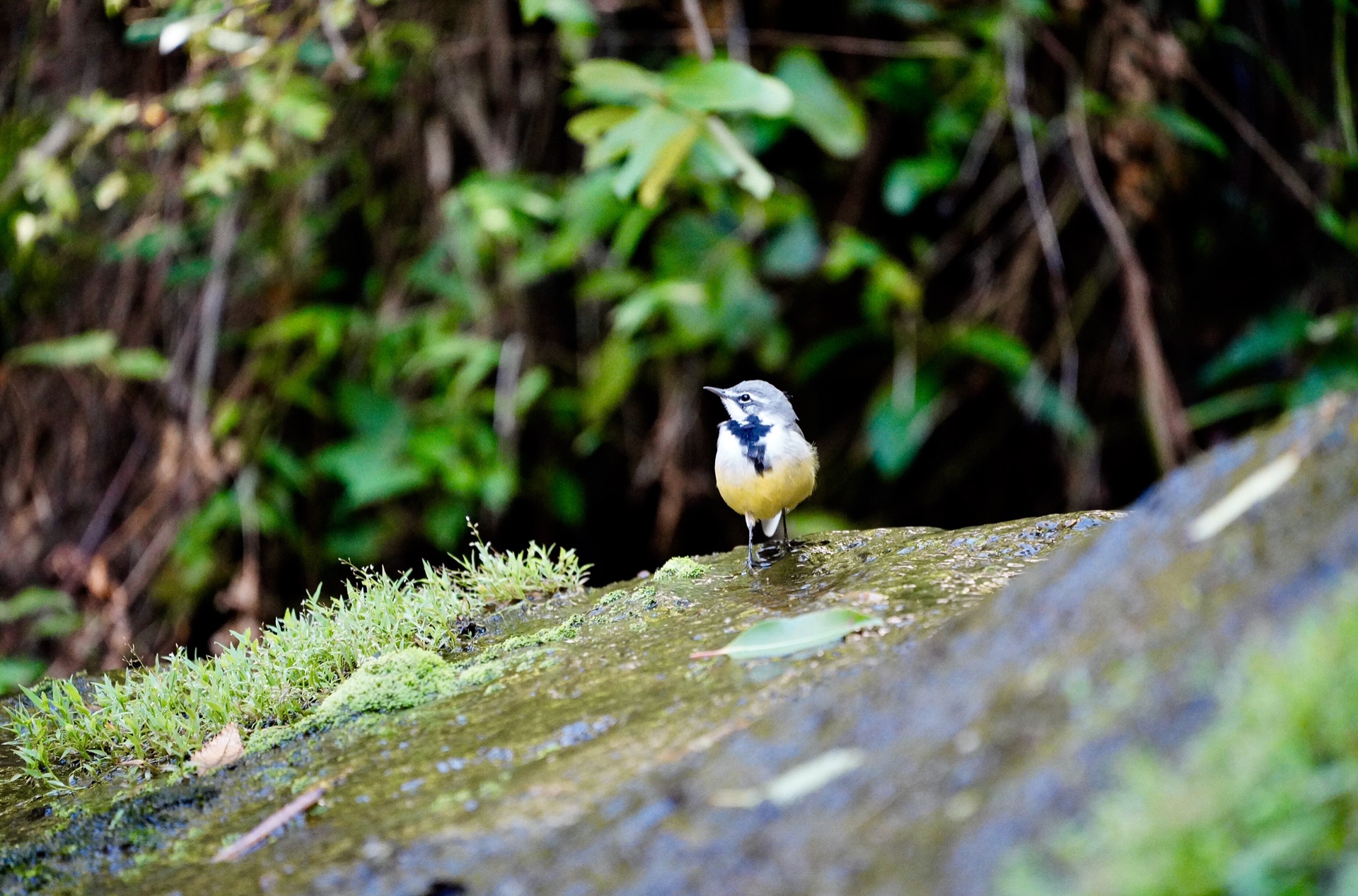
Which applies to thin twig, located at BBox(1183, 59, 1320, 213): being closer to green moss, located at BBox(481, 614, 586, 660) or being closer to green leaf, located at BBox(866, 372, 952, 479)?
green leaf, located at BBox(866, 372, 952, 479)

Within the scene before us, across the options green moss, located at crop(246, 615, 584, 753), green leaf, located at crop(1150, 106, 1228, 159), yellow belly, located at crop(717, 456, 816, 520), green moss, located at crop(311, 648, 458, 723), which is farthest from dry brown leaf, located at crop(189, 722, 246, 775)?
green leaf, located at crop(1150, 106, 1228, 159)

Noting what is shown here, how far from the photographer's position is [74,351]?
6379 millimetres

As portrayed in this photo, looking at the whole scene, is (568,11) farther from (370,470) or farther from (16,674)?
(16,674)

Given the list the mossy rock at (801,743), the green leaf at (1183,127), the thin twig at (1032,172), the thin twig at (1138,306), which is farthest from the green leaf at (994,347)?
the mossy rock at (801,743)

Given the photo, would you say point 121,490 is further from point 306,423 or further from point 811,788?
point 811,788

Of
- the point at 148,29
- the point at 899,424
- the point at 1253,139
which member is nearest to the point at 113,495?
the point at 148,29

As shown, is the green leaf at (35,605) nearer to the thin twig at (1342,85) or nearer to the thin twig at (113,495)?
the thin twig at (113,495)

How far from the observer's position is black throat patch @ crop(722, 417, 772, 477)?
4223mm

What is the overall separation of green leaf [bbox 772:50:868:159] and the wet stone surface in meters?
2.33

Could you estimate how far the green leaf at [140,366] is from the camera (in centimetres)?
639

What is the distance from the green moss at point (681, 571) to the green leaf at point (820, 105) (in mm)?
2137

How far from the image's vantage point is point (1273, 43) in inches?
253

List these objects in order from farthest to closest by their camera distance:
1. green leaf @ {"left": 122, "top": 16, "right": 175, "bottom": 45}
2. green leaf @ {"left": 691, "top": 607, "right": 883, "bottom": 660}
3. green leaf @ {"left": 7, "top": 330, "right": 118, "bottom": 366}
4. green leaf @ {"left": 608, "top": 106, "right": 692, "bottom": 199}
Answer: green leaf @ {"left": 7, "top": 330, "right": 118, "bottom": 366}, green leaf @ {"left": 122, "top": 16, "right": 175, "bottom": 45}, green leaf @ {"left": 608, "top": 106, "right": 692, "bottom": 199}, green leaf @ {"left": 691, "top": 607, "right": 883, "bottom": 660}

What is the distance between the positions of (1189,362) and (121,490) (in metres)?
6.45
